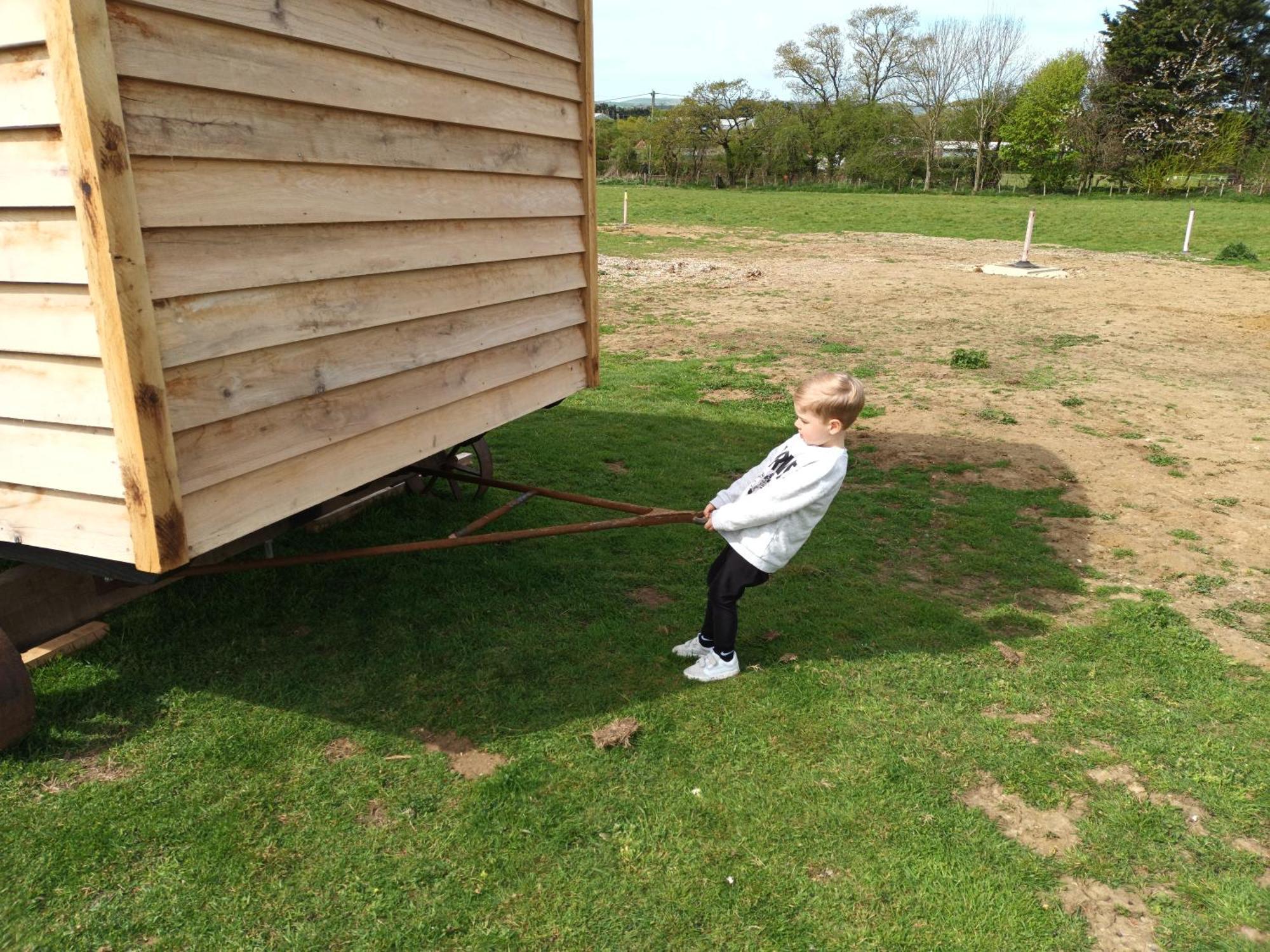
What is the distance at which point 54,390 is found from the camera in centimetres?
285

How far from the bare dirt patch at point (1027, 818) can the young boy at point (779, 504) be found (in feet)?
4.00

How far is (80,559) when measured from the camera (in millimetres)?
3145

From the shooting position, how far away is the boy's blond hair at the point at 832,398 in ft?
12.5

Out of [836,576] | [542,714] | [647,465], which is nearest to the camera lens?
[542,714]

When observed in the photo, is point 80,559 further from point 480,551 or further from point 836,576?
point 836,576

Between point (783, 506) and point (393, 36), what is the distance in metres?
2.54

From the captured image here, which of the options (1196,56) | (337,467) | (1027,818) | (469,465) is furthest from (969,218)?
(337,467)

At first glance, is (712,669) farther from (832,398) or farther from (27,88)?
(27,88)

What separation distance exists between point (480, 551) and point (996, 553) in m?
3.38

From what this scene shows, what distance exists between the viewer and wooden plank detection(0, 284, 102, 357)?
2720mm

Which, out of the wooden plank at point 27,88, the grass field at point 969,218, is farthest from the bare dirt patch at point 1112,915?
the grass field at point 969,218

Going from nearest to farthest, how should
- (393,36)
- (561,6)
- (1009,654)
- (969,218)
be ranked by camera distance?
(393,36), (1009,654), (561,6), (969,218)

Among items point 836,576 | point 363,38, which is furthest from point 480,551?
point 363,38

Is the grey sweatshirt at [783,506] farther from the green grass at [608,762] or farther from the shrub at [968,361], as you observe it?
the shrub at [968,361]
